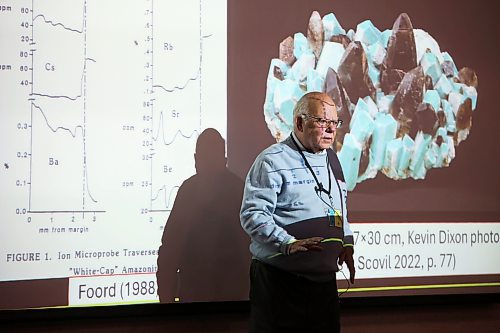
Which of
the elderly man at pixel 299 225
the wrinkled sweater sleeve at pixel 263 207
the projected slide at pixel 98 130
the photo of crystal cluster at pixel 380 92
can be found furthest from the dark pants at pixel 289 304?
the photo of crystal cluster at pixel 380 92

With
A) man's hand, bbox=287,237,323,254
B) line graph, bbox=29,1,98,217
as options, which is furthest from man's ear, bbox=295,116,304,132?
line graph, bbox=29,1,98,217

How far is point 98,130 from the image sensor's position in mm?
2152

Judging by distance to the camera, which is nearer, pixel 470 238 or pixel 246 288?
pixel 246 288

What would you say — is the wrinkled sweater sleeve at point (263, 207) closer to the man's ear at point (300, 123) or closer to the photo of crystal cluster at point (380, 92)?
the man's ear at point (300, 123)

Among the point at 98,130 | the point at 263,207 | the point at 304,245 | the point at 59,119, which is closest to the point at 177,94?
the point at 98,130

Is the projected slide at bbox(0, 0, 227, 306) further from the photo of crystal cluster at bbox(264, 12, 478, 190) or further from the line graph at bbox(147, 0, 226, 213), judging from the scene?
the photo of crystal cluster at bbox(264, 12, 478, 190)

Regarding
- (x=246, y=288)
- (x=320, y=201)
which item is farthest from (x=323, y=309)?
(x=246, y=288)

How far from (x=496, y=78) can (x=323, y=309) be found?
1.60 meters

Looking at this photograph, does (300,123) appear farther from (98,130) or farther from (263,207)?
(98,130)

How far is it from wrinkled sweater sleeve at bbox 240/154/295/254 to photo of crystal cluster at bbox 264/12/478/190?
0.57m

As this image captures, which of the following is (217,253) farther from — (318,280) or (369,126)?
(369,126)

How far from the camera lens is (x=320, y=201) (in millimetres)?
1908

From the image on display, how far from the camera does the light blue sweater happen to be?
1.82m

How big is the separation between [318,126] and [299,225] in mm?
344
